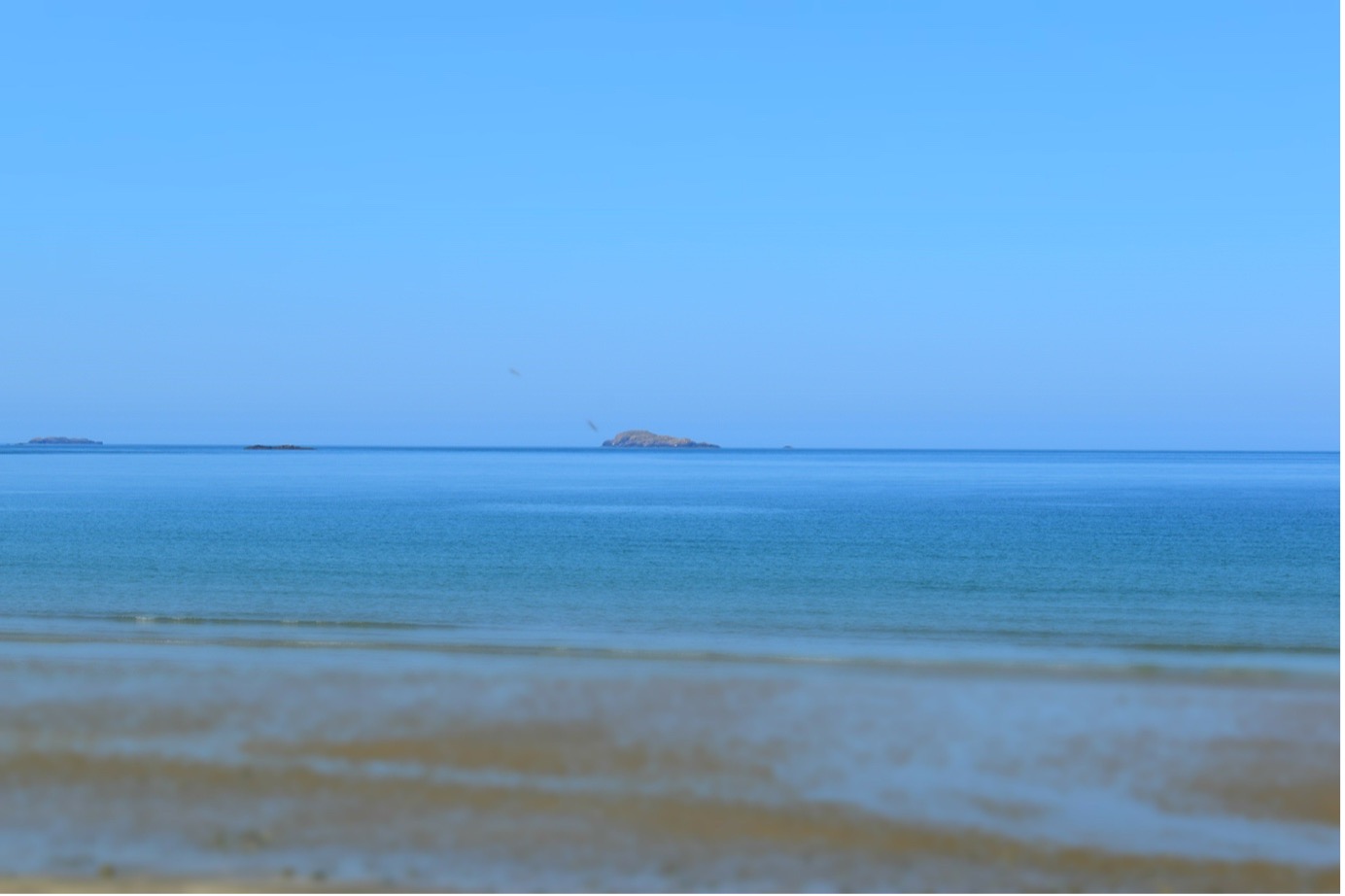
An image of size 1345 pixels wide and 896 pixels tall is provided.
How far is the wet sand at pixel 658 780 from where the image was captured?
332 inches

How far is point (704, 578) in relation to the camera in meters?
28.7

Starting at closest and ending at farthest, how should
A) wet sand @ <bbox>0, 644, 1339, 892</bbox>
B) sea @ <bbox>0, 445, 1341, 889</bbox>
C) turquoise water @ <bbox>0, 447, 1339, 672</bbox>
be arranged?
wet sand @ <bbox>0, 644, 1339, 892</bbox>
sea @ <bbox>0, 445, 1341, 889</bbox>
turquoise water @ <bbox>0, 447, 1339, 672</bbox>

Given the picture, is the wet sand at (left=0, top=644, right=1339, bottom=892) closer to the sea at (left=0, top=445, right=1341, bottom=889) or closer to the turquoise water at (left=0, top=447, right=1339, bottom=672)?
the sea at (left=0, top=445, right=1341, bottom=889)

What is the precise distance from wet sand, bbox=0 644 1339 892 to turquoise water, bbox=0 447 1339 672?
13.3 ft

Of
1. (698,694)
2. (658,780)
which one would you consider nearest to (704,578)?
(698,694)

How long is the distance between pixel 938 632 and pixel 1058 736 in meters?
8.52

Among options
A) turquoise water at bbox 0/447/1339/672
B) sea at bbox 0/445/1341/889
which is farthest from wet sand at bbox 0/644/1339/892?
turquoise water at bbox 0/447/1339/672

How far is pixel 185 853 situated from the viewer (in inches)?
337

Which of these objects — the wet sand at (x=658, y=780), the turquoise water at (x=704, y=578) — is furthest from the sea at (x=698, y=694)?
the turquoise water at (x=704, y=578)

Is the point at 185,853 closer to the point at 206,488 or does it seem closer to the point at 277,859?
the point at 277,859

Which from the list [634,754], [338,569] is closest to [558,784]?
[634,754]

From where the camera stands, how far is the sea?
884 cm

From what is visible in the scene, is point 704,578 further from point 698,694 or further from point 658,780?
point 658,780

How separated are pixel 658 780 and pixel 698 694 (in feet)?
12.2
